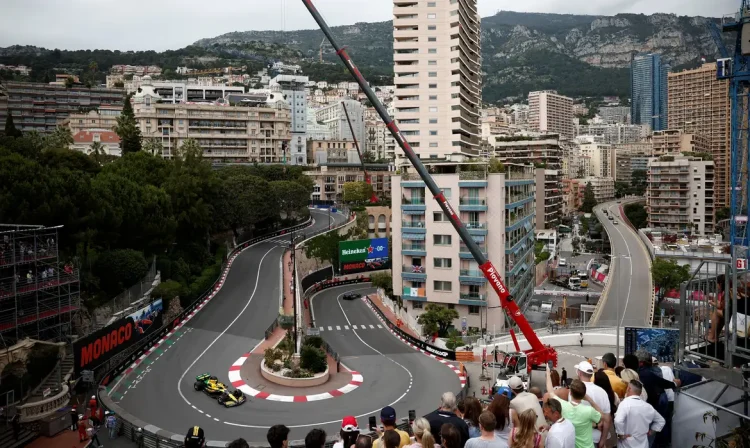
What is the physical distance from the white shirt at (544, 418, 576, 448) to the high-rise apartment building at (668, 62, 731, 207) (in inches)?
5801

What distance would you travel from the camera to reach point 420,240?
46719 millimetres

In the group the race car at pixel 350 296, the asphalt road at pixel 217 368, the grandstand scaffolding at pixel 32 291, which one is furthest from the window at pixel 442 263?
the grandstand scaffolding at pixel 32 291

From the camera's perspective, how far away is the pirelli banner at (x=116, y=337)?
84.8 ft

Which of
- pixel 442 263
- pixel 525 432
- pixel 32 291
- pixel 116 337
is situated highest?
pixel 525 432

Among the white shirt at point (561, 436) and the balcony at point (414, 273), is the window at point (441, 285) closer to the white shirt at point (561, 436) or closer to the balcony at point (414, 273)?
the balcony at point (414, 273)

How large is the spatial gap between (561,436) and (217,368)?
26.1 meters

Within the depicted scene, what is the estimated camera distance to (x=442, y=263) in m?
45.9

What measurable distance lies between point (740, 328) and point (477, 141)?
76324 millimetres

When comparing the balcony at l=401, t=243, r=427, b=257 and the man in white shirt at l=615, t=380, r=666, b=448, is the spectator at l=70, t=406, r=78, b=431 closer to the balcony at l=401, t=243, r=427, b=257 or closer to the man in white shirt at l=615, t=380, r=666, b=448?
the man in white shirt at l=615, t=380, r=666, b=448

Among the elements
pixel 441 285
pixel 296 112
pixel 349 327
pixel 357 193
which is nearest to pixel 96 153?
pixel 349 327

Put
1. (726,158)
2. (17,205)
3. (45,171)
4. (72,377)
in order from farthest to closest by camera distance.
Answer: (726,158)
(45,171)
(17,205)
(72,377)

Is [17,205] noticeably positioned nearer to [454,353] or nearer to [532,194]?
[454,353]

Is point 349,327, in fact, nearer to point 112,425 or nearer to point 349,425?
point 112,425

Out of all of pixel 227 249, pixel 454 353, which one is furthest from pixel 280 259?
pixel 454 353
